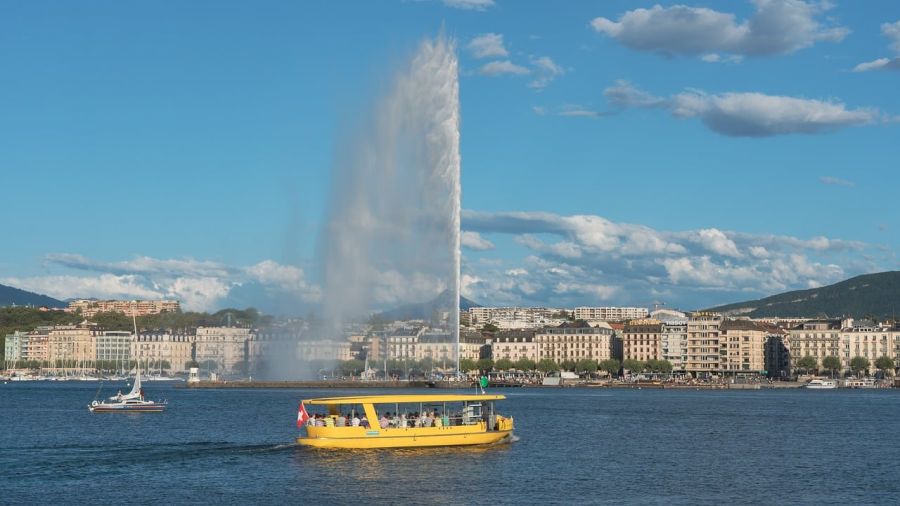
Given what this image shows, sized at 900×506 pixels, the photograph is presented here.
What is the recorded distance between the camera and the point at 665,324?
172 m

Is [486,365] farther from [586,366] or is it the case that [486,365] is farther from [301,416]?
[301,416]

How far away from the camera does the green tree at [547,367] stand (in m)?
161

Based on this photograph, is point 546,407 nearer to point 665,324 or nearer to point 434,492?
point 434,492

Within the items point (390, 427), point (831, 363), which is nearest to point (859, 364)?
point (831, 363)

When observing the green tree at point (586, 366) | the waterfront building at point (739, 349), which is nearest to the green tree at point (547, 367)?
the green tree at point (586, 366)

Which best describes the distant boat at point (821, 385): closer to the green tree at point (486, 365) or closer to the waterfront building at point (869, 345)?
the waterfront building at point (869, 345)

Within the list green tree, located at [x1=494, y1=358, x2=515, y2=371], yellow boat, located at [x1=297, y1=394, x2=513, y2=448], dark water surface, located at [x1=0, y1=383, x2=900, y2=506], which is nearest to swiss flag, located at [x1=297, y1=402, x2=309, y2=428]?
yellow boat, located at [x1=297, y1=394, x2=513, y2=448]

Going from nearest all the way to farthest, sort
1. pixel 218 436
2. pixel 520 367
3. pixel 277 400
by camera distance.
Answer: pixel 218 436 → pixel 277 400 → pixel 520 367

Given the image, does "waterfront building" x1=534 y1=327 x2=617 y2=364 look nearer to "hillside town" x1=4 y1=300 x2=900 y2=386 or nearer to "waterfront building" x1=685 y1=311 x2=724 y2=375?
"hillside town" x1=4 y1=300 x2=900 y2=386

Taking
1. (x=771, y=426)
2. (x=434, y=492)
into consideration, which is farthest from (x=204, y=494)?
(x=771, y=426)

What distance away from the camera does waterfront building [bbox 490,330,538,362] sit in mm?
173500

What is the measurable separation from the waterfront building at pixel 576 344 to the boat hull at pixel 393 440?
12648cm

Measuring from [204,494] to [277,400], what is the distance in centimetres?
5743

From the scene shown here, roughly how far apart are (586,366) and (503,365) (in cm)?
1060
